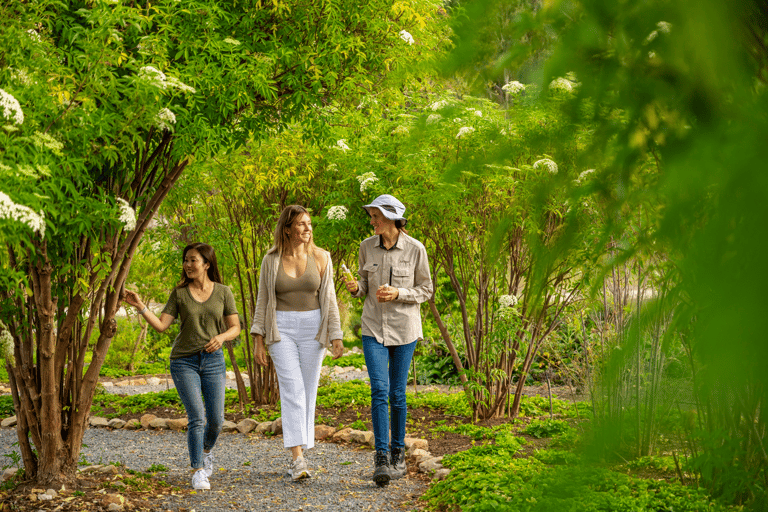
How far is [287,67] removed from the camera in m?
4.27

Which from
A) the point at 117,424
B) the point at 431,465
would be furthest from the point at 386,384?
the point at 117,424

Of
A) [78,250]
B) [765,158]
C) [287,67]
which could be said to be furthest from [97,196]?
[765,158]

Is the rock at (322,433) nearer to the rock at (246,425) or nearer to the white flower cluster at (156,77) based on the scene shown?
the rock at (246,425)

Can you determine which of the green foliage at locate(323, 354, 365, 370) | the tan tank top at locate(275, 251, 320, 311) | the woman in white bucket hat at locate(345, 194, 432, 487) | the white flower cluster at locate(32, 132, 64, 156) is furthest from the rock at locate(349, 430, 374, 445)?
the green foliage at locate(323, 354, 365, 370)

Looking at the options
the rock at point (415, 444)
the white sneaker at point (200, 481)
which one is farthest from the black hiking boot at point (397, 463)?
the white sneaker at point (200, 481)

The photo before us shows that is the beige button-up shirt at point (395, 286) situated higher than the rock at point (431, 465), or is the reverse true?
the beige button-up shirt at point (395, 286)

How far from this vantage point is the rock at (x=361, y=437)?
19.1ft

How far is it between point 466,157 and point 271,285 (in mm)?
3775

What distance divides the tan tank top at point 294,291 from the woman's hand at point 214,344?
0.45m

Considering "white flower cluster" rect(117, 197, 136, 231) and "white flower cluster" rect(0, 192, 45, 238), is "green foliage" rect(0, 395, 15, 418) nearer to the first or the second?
"white flower cluster" rect(117, 197, 136, 231)

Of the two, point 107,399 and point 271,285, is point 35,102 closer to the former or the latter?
point 271,285

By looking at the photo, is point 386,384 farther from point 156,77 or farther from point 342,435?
point 156,77

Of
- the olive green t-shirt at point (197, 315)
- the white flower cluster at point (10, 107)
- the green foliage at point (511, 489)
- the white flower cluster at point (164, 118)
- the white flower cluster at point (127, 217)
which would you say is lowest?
the green foliage at point (511, 489)

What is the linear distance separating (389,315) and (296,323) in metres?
0.65
